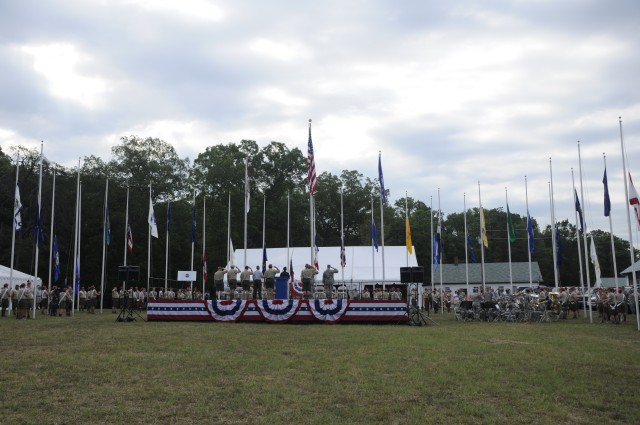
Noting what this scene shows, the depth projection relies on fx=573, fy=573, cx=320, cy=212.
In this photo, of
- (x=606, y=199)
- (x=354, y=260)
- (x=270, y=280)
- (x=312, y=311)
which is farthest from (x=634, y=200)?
(x=354, y=260)

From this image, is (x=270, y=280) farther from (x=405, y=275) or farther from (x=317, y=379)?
(x=317, y=379)

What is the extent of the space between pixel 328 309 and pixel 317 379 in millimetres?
12927

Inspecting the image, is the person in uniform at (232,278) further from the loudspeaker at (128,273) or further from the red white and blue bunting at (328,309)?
the loudspeaker at (128,273)

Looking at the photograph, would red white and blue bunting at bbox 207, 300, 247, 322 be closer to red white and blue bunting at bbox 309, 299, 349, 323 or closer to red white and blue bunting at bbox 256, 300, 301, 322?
red white and blue bunting at bbox 256, 300, 301, 322

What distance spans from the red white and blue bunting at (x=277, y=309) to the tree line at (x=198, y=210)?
18526 millimetres

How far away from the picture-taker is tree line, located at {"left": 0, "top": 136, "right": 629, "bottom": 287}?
4903 centimetres

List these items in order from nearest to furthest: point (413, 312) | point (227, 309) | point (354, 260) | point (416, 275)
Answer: point (416, 275), point (227, 309), point (413, 312), point (354, 260)

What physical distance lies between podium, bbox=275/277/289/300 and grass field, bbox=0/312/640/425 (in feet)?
23.2

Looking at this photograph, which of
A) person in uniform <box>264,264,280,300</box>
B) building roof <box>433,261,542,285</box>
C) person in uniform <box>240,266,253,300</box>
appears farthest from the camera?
building roof <box>433,261,542,285</box>

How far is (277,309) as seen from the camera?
23656 millimetres

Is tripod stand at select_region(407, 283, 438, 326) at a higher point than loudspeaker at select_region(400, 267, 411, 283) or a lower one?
lower

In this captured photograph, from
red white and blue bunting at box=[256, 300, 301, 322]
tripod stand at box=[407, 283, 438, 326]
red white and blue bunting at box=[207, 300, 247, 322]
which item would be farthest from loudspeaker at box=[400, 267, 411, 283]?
red white and blue bunting at box=[207, 300, 247, 322]

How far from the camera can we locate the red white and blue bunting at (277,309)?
2356 cm

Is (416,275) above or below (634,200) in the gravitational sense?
below
